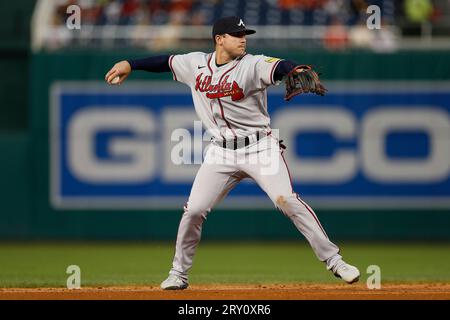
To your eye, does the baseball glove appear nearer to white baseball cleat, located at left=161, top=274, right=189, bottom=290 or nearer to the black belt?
the black belt

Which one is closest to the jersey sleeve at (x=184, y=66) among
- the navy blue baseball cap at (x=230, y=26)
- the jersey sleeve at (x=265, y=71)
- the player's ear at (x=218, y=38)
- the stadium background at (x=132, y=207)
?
the player's ear at (x=218, y=38)

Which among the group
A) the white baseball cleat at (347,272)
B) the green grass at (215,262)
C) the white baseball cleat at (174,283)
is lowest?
the green grass at (215,262)

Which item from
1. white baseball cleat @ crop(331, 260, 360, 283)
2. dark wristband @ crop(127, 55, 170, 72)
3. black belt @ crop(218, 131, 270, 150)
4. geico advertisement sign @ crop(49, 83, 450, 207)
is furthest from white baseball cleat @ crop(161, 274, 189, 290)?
geico advertisement sign @ crop(49, 83, 450, 207)

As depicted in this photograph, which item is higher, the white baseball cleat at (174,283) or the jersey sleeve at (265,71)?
the jersey sleeve at (265,71)

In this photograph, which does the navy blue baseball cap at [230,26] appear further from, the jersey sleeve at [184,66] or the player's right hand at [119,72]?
the player's right hand at [119,72]

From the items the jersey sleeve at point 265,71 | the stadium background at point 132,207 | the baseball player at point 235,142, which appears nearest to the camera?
the jersey sleeve at point 265,71
